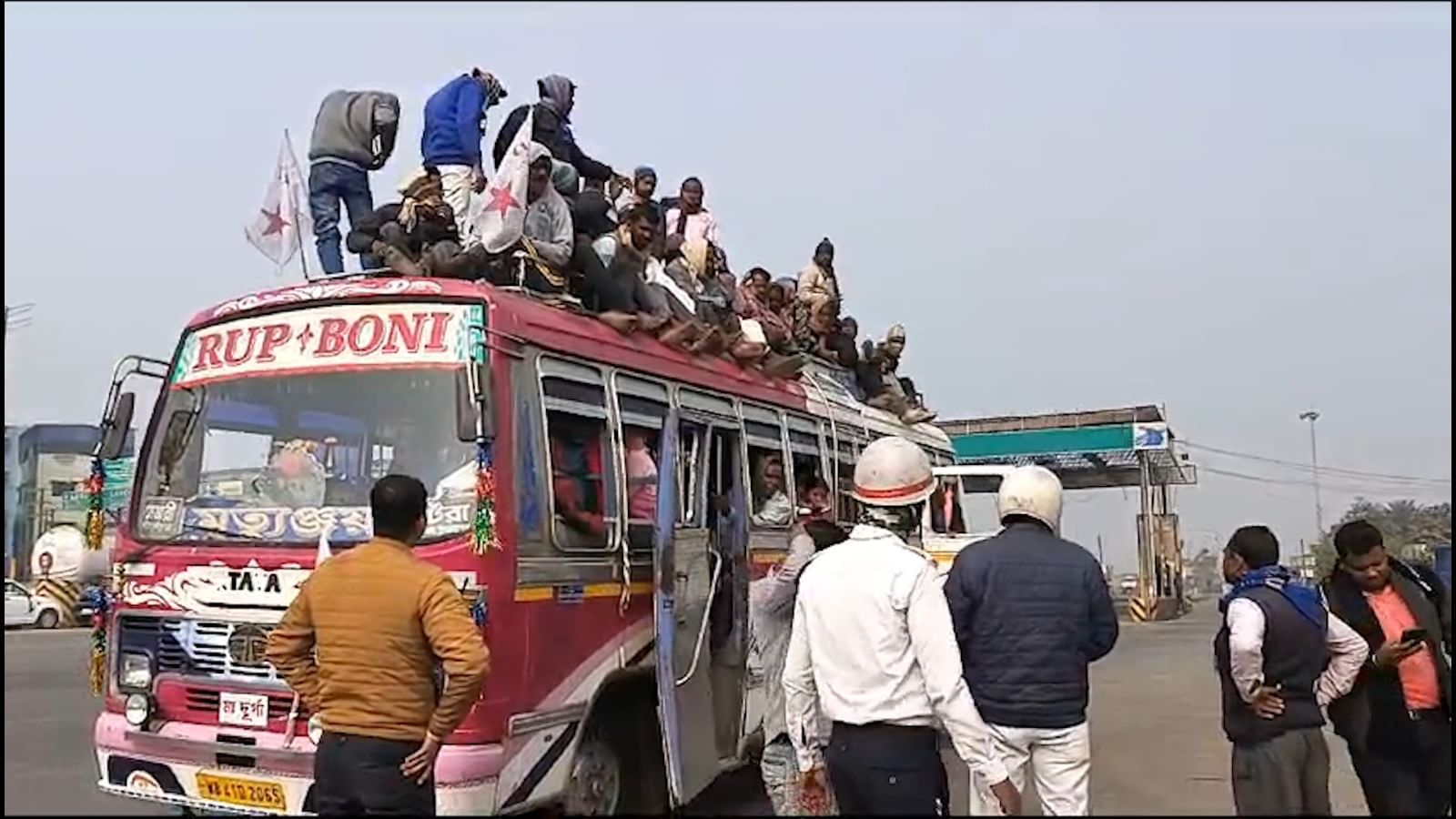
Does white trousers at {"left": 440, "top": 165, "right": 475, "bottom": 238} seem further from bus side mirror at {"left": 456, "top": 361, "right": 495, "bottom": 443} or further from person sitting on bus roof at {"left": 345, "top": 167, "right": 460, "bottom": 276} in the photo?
bus side mirror at {"left": 456, "top": 361, "right": 495, "bottom": 443}

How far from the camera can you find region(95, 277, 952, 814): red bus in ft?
18.9

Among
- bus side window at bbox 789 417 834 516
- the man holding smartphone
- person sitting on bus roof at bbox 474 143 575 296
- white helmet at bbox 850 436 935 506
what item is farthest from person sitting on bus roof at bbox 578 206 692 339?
the man holding smartphone

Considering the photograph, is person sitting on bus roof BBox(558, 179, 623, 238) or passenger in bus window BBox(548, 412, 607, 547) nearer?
passenger in bus window BBox(548, 412, 607, 547)

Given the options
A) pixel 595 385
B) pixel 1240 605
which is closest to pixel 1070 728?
pixel 1240 605

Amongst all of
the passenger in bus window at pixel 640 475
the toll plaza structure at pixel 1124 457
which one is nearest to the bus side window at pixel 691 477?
the passenger in bus window at pixel 640 475

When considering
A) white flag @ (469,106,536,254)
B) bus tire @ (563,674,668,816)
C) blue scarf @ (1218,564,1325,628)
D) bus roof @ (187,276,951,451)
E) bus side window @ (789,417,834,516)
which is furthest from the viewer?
bus side window @ (789,417,834,516)

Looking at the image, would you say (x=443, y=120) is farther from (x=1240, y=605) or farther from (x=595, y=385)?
(x=1240, y=605)

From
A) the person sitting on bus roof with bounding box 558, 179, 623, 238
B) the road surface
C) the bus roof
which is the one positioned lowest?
the road surface

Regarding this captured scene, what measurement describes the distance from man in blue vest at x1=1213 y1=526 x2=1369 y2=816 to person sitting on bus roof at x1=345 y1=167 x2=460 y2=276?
13.6 ft

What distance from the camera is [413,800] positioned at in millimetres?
4242

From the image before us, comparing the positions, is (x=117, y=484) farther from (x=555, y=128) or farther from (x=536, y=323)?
(x=555, y=128)

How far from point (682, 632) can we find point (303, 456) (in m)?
1.96

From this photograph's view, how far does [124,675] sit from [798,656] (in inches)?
128

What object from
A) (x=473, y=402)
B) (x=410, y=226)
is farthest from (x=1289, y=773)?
(x=410, y=226)
